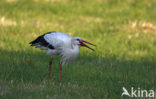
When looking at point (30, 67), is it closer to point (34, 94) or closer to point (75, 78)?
point (75, 78)

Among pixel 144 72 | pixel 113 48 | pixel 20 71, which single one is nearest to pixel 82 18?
pixel 113 48

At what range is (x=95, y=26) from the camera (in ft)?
45.2

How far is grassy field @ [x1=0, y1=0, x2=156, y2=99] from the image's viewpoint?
6.95m

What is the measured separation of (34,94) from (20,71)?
1.81 metres

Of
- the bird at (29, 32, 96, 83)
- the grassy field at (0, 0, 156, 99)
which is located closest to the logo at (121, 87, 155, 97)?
the grassy field at (0, 0, 156, 99)

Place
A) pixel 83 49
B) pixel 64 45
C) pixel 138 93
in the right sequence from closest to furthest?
pixel 138 93, pixel 64 45, pixel 83 49

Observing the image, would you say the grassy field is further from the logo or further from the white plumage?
the white plumage

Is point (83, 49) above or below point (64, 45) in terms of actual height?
below

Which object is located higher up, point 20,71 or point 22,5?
point 22,5

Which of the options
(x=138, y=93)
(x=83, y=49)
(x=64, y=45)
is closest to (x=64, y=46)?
(x=64, y=45)

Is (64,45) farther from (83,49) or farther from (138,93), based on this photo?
(83,49)

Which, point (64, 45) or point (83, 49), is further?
point (83, 49)

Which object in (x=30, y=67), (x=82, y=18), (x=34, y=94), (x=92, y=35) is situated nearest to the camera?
(x=34, y=94)

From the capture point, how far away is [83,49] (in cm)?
1073
